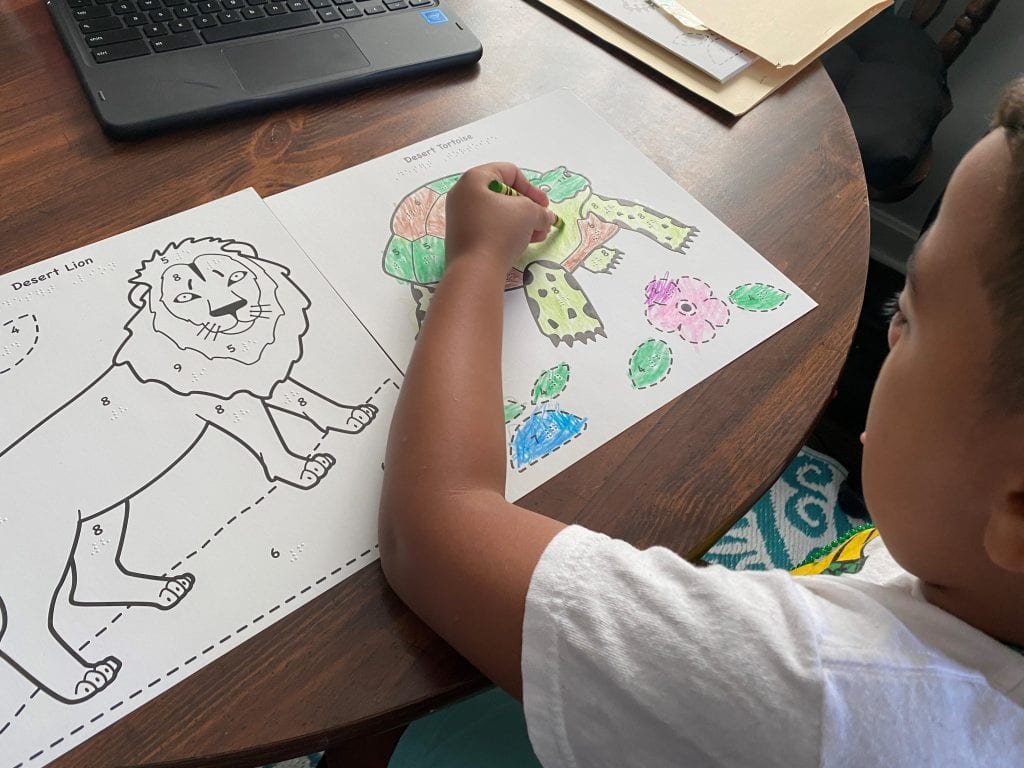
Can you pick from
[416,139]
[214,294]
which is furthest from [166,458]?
[416,139]

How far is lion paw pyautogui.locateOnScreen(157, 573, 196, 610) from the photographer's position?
15.7 inches

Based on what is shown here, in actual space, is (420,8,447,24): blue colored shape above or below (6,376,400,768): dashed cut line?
above

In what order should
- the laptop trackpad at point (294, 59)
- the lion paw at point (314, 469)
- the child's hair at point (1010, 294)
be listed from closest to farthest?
1. the child's hair at point (1010, 294)
2. the lion paw at point (314, 469)
3. the laptop trackpad at point (294, 59)

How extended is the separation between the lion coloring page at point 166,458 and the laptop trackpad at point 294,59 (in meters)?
0.15

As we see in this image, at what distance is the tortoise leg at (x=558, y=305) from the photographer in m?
0.55

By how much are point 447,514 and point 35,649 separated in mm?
204

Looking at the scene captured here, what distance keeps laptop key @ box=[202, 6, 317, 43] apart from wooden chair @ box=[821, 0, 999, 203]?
70 cm

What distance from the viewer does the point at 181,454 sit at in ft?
1.48

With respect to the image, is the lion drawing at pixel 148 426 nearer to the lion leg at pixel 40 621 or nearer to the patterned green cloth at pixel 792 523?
the lion leg at pixel 40 621

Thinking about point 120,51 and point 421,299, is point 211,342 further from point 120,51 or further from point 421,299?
point 120,51

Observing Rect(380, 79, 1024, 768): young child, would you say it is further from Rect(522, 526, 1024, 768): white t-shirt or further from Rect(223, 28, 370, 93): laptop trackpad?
Rect(223, 28, 370, 93): laptop trackpad

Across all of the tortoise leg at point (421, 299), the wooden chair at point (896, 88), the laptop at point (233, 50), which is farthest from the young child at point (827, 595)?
the wooden chair at point (896, 88)

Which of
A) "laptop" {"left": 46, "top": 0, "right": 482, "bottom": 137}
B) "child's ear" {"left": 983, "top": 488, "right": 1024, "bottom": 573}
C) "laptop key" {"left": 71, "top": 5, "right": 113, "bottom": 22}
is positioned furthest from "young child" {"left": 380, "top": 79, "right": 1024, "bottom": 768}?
"laptop key" {"left": 71, "top": 5, "right": 113, "bottom": 22}

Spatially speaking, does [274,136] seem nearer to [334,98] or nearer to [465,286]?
[334,98]
